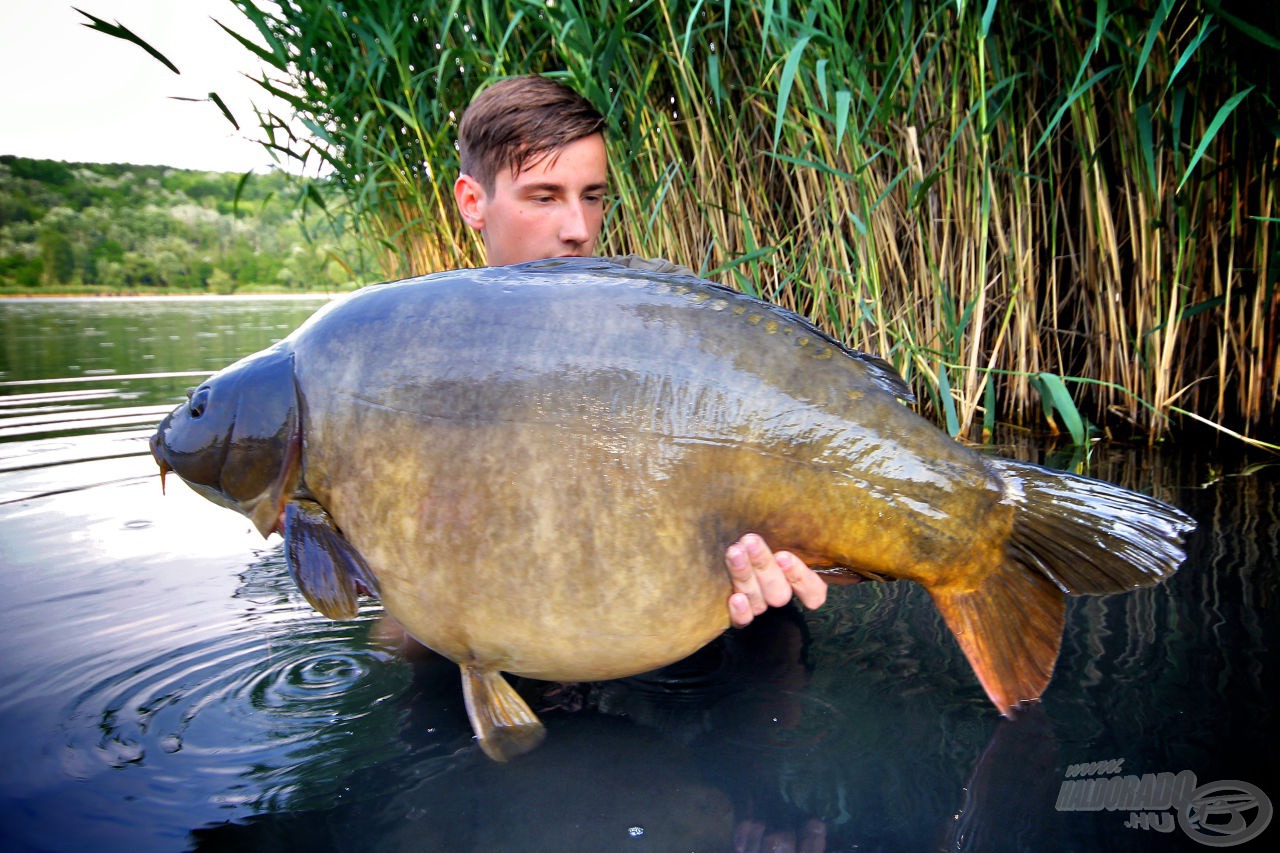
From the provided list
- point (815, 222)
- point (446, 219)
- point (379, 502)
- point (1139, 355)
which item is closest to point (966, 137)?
point (815, 222)

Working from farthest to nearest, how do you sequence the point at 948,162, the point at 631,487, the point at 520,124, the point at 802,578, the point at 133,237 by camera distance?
1. the point at 133,237
2. the point at 948,162
3. the point at 520,124
4. the point at 802,578
5. the point at 631,487

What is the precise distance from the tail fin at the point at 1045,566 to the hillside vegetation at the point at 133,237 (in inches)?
1874

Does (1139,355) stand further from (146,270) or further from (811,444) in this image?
(146,270)

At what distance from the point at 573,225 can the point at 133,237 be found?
63.4m

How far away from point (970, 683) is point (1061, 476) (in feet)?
1.67

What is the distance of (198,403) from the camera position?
4.89 feet

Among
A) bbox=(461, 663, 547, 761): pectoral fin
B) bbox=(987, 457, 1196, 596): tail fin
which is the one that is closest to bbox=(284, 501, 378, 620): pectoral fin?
bbox=(461, 663, 547, 761): pectoral fin

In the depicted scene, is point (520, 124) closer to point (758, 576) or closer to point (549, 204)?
point (549, 204)

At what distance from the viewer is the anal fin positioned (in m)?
1.33

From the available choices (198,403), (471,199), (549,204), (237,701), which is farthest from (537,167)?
Answer: (237,701)

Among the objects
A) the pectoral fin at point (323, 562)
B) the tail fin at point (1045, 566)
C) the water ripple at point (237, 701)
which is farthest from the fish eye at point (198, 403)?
the tail fin at point (1045, 566)

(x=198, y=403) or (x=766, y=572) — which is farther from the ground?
(x=198, y=403)

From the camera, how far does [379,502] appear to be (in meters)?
1.36

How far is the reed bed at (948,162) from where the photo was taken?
262 centimetres
